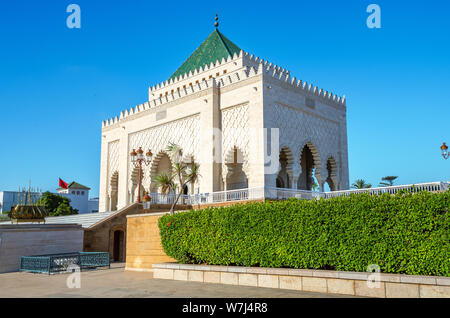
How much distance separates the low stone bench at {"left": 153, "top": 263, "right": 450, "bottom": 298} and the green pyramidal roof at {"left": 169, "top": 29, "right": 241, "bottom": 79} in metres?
18.7

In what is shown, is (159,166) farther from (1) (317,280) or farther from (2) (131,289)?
(1) (317,280)

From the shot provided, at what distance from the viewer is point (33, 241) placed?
15.9 m

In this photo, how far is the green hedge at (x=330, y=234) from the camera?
7.39m

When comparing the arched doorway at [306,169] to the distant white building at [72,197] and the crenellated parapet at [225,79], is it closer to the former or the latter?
the crenellated parapet at [225,79]

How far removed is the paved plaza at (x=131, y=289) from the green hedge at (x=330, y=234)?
0.94 m

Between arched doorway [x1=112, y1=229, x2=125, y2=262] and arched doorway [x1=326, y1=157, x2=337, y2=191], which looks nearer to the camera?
arched doorway [x1=112, y1=229, x2=125, y2=262]

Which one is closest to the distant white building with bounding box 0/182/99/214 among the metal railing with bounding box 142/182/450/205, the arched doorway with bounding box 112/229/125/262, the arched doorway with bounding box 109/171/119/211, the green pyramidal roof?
the arched doorway with bounding box 109/171/119/211

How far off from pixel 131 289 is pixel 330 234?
4.73 metres

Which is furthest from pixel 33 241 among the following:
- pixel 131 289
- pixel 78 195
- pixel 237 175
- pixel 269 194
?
pixel 78 195

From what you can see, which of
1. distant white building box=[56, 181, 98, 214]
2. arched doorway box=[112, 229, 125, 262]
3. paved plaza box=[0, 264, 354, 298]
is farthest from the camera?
distant white building box=[56, 181, 98, 214]

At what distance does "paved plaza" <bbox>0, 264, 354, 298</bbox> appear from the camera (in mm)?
8102

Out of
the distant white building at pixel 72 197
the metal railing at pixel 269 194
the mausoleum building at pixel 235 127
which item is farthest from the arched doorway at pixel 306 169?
the distant white building at pixel 72 197

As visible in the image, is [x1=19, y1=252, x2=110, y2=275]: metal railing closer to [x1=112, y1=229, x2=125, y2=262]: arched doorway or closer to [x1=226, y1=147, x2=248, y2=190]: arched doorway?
[x1=112, y1=229, x2=125, y2=262]: arched doorway

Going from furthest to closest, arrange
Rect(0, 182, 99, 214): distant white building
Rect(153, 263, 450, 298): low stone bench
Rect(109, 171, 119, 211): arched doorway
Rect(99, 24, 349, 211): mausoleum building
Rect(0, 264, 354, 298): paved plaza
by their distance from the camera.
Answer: Rect(0, 182, 99, 214): distant white building, Rect(109, 171, 119, 211): arched doorway, Rect(99, 24, 349, 211): mausoleum building, Rect(0, 264, 354, 298): paved plaza, Rect(153, 263, 450, 298): low stone bench
